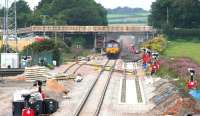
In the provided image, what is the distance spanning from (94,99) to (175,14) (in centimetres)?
9568

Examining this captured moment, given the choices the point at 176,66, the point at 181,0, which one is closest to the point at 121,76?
the point at 176,66

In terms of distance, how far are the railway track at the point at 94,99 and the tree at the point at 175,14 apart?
245 feet

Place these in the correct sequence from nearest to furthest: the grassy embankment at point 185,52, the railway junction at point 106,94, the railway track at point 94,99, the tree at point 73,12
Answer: the railway track at point 94,99 < the railway junction at point 106,94 < the grassy embankment at point 185,52 < the tree at point 73,12

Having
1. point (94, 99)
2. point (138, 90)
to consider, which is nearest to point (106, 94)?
point (138, 90)

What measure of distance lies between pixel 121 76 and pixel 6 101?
20.9m

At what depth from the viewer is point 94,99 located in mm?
41219

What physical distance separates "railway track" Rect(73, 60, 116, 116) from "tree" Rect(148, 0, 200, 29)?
2943 inches

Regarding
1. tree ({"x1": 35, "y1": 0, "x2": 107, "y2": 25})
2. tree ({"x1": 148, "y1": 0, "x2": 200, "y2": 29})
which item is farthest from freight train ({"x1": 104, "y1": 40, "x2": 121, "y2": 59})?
tree ({"x1": 35, "y1": 0, "x2": 107, "y2": 25})

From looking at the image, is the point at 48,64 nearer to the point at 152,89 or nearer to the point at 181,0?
the point at 152,89

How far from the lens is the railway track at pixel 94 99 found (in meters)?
34.4

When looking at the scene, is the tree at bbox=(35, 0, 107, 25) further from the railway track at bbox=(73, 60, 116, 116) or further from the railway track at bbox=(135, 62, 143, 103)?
the railway track at bbox=(73, 60, 116, 116)

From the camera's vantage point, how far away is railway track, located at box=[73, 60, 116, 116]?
3444 centimetres

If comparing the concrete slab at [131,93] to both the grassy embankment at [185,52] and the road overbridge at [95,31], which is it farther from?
the road overbridge at [95,31]

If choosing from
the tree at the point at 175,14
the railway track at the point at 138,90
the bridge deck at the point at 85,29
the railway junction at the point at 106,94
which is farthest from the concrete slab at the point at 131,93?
the tree at the point at 175,14
